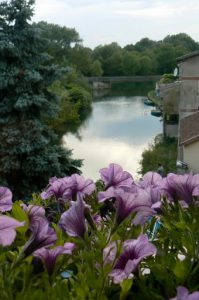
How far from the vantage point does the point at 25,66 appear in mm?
12234

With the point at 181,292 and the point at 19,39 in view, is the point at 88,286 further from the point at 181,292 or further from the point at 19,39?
the point at 19,39

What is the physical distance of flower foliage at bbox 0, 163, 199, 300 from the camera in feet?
3.73

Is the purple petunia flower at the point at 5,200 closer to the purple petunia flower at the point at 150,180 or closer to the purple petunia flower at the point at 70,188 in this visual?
the purple petunia flower at the point at 70,188

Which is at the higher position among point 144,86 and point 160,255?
point 160,255

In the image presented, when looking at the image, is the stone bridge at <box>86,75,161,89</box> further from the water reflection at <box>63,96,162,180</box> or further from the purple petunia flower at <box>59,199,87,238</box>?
the purple petunia flower at <box>59,199,87,238</box>

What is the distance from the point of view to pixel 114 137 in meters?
32.7

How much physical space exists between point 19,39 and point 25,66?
0.61 m

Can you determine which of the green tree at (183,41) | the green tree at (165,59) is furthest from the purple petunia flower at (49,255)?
the green tree at (183,41)

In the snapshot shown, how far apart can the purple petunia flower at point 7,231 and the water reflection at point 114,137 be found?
62.2 ft

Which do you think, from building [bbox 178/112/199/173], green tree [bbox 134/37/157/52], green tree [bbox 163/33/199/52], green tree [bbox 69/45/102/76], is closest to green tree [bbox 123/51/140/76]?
green tree [bbox 163/33/199/52]

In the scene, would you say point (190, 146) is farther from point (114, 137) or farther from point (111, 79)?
point (111, 79)

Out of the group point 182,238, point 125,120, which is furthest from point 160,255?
point 125,120

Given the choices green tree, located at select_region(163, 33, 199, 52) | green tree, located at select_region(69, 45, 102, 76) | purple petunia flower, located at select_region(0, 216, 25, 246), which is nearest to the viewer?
purple petunia flower, located at select_region(0, 216, 25, 246)

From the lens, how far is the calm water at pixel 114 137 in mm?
25062
